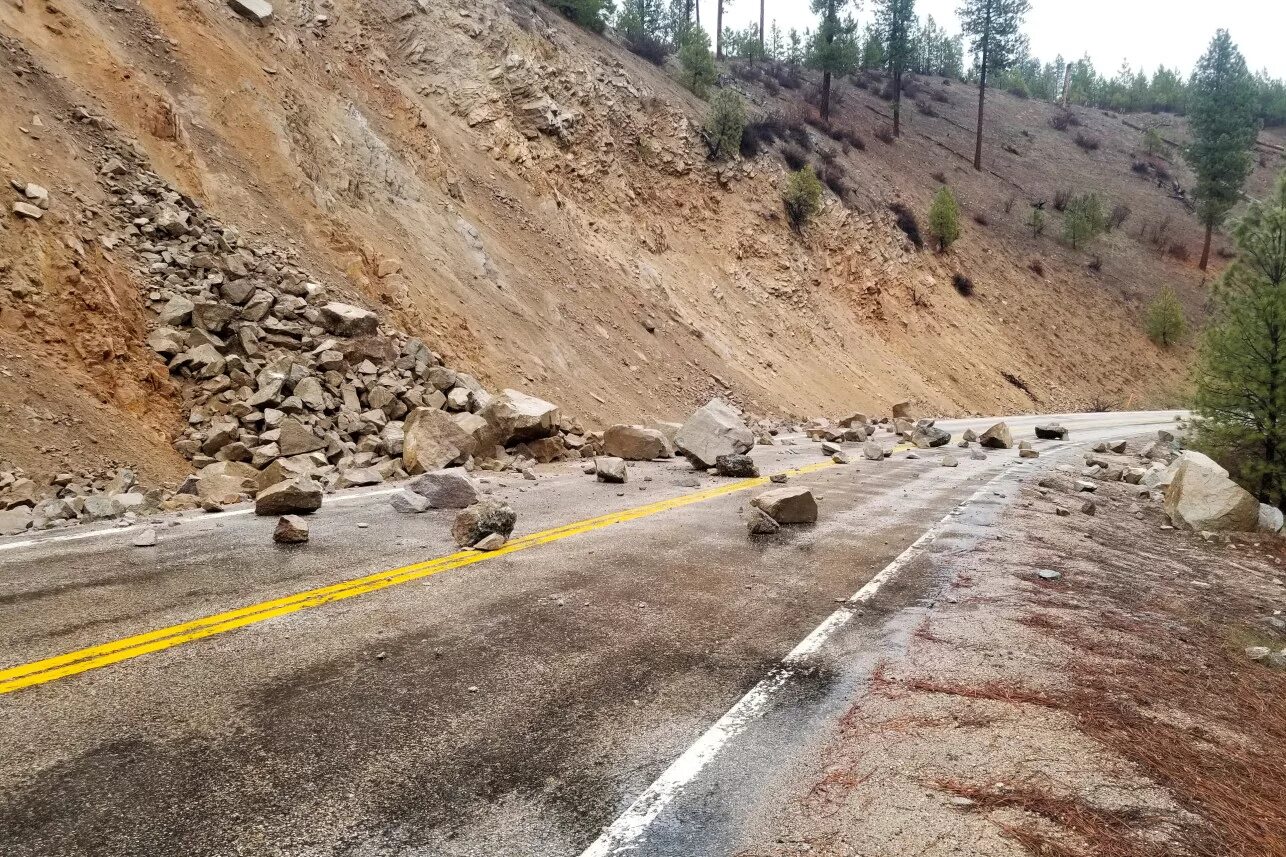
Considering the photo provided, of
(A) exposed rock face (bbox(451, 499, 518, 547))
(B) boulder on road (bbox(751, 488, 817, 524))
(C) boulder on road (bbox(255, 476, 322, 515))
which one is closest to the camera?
(A) exposed rock face (bbox(451, 499, 518, 547))

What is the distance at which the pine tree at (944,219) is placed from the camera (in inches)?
1574

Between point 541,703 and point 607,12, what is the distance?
39728mm

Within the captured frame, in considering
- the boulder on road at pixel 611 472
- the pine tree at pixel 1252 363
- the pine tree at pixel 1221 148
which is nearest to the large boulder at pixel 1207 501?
the pine tree at pixel 1252 363

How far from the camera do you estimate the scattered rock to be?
6695 millimetres

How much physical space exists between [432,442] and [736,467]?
196 inches

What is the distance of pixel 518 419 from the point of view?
1287 cm

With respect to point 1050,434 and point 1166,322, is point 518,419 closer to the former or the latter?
point 1050,434

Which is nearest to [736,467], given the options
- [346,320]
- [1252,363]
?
[346,320]

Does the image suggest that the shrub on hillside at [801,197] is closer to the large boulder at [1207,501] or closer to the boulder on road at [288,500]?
the large boulder at [1207,501]

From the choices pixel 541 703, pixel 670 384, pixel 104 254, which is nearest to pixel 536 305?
pixel 670 384

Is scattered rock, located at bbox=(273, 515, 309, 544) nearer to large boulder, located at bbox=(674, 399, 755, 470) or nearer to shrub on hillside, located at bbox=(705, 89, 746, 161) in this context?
large boulder, located at bbox=(674, 399, 755, 470)

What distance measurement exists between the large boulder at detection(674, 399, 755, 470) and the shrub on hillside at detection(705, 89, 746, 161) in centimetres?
2241

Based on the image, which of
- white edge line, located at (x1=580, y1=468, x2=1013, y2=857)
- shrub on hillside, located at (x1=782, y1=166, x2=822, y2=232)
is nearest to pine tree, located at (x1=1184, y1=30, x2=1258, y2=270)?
shrub on hillside, located at (x1=782, y1=166, x2=822, y2=232)

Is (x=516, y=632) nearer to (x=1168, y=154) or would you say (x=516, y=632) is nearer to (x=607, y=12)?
(x=607, y=12)
